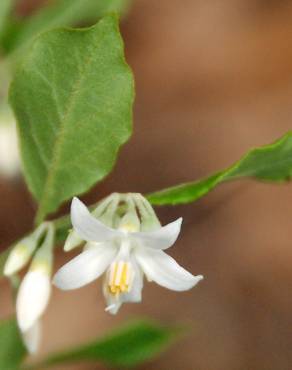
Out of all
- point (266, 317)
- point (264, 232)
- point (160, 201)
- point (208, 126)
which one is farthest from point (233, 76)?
point (160, 201)

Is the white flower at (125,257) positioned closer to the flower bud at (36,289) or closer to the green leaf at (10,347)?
the flower bud at (36,289)

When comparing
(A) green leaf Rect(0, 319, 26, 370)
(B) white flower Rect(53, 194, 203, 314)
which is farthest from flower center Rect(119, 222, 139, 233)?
(A) green leaf Rect(0, 319, 26, 370)

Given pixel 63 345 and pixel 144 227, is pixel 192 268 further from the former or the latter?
pixel 144 227

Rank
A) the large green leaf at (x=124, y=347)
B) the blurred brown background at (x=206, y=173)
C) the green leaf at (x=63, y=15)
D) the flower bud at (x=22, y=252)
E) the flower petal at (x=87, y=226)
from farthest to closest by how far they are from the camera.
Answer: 1. the blurred brown background at (x=206, y=173)
2. the green leaf at (x=63, y=15)
3. the large green leaf at (x=124, y=347)
4. the flower bud at (x=22, y=252)
5. the flower petal at (x=87, y=226)

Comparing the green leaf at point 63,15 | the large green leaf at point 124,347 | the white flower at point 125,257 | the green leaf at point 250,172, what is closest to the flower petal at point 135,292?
the white flower at point 125,257

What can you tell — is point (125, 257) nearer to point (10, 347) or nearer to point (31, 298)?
point (31, 298)

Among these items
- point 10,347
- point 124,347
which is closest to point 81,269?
point 10,347
